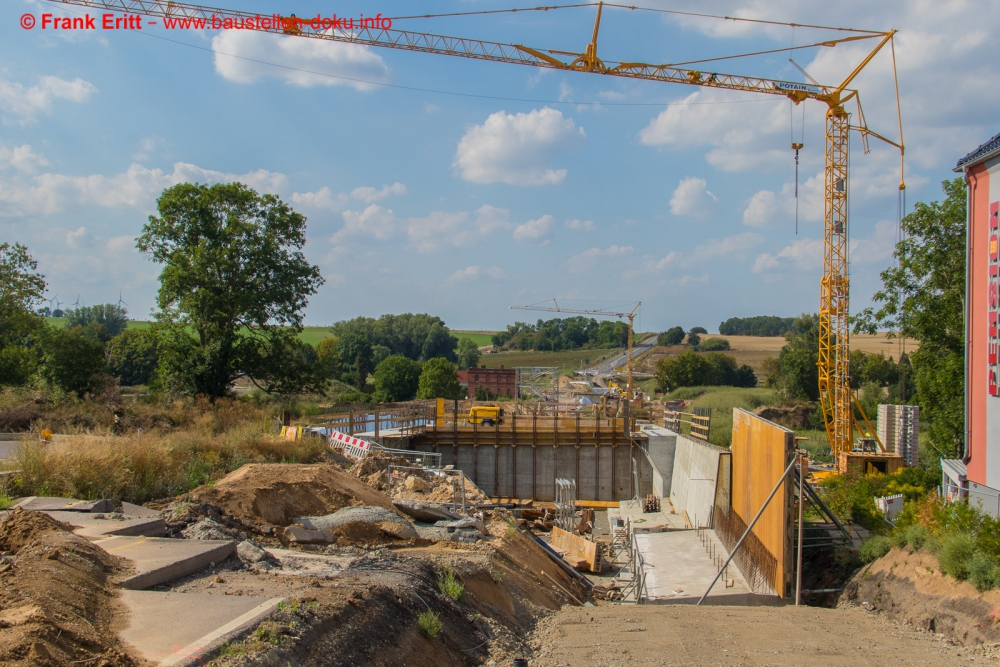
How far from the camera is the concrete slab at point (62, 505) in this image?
959 centimetres

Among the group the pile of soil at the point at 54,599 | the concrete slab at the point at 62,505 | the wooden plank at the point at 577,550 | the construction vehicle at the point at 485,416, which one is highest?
the pile of soil at the point at 54,599

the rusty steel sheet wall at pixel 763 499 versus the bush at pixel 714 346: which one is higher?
the bush at pixel 714 346

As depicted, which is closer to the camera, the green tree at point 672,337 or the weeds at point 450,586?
the weeds at point 450,586

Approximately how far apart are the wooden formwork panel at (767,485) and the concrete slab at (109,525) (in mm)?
9652

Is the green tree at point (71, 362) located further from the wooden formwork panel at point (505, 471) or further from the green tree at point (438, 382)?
the green tree at point (438, 382)

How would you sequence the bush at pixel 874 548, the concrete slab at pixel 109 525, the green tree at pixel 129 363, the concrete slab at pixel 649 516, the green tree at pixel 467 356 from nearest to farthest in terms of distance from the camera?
the concrete slab at pixel 109 525, the bush at pixel 874 548, the concrete slab at pixel 649 516, the green tree at pixel 129 363, the green tree at pixel 467 356

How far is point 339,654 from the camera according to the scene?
5.75 metres

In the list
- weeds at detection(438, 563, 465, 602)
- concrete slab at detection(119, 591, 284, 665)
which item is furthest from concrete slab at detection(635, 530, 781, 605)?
concrete slab at detection(119, 591, 284, 665)

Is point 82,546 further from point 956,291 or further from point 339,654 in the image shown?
point 956,291

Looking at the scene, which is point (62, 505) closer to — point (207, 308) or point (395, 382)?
point (207, 308)

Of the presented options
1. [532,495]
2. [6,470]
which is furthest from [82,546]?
[532,495]

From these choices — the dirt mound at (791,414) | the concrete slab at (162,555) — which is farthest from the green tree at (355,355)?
the concrete slab at (162,555)

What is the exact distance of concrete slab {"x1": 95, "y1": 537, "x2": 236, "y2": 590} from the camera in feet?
22.7

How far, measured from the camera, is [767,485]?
13.6 m
